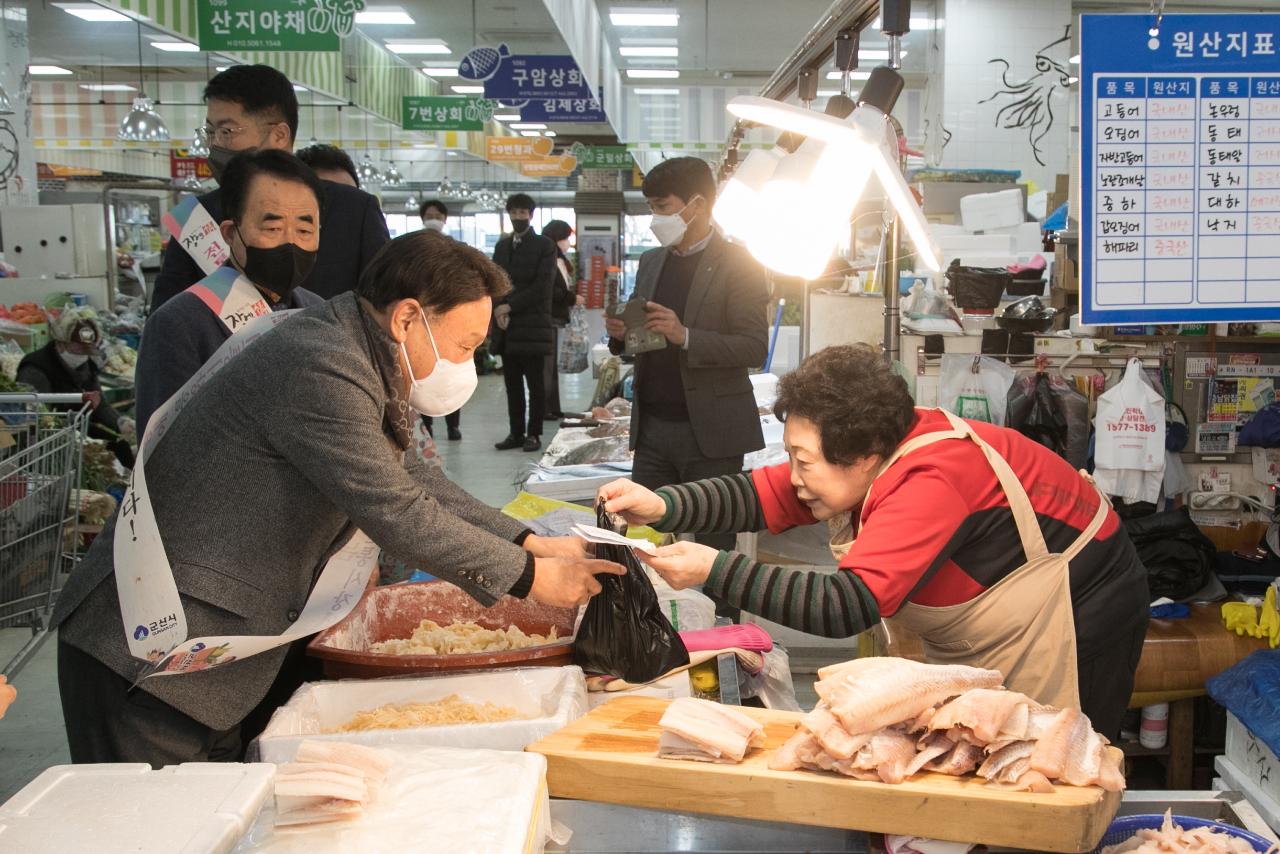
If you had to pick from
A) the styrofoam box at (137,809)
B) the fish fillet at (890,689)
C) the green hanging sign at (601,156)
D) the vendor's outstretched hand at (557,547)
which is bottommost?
the styrofoam box at (137,809)

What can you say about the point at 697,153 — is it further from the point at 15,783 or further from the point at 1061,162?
the point at 15,783

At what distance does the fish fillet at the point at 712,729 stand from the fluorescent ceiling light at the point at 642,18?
1394cm

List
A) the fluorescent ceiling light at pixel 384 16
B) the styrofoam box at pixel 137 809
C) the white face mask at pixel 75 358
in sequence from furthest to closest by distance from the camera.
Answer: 1. the fluorescent ceiling light at pixel 384 16
2. the white face mask at pixel 75 358
3. the styrofoam box at pixel 137 809

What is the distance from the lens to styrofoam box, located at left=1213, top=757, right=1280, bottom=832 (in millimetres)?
3180

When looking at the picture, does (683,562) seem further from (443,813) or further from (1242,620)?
(1242,620)

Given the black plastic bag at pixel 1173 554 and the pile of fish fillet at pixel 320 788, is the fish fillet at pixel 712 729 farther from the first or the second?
the black plastic bag at pixel 1173 554

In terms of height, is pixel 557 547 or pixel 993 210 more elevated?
pixel 993 210

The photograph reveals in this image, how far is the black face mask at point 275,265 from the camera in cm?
270

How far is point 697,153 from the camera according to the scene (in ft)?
65.8

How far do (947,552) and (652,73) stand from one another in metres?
18.6

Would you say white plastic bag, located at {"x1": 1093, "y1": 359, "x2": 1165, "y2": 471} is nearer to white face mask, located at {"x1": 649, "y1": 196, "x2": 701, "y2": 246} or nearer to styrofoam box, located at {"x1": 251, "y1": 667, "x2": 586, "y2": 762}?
white face mask, located at {"x1": 649, "y1": 196, "x2": 701, "y2": 246}

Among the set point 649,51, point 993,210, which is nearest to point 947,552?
point 993,210

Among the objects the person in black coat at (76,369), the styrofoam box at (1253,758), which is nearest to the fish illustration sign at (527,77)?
the person in black coat at (76,369)

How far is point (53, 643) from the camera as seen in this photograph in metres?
5.57
